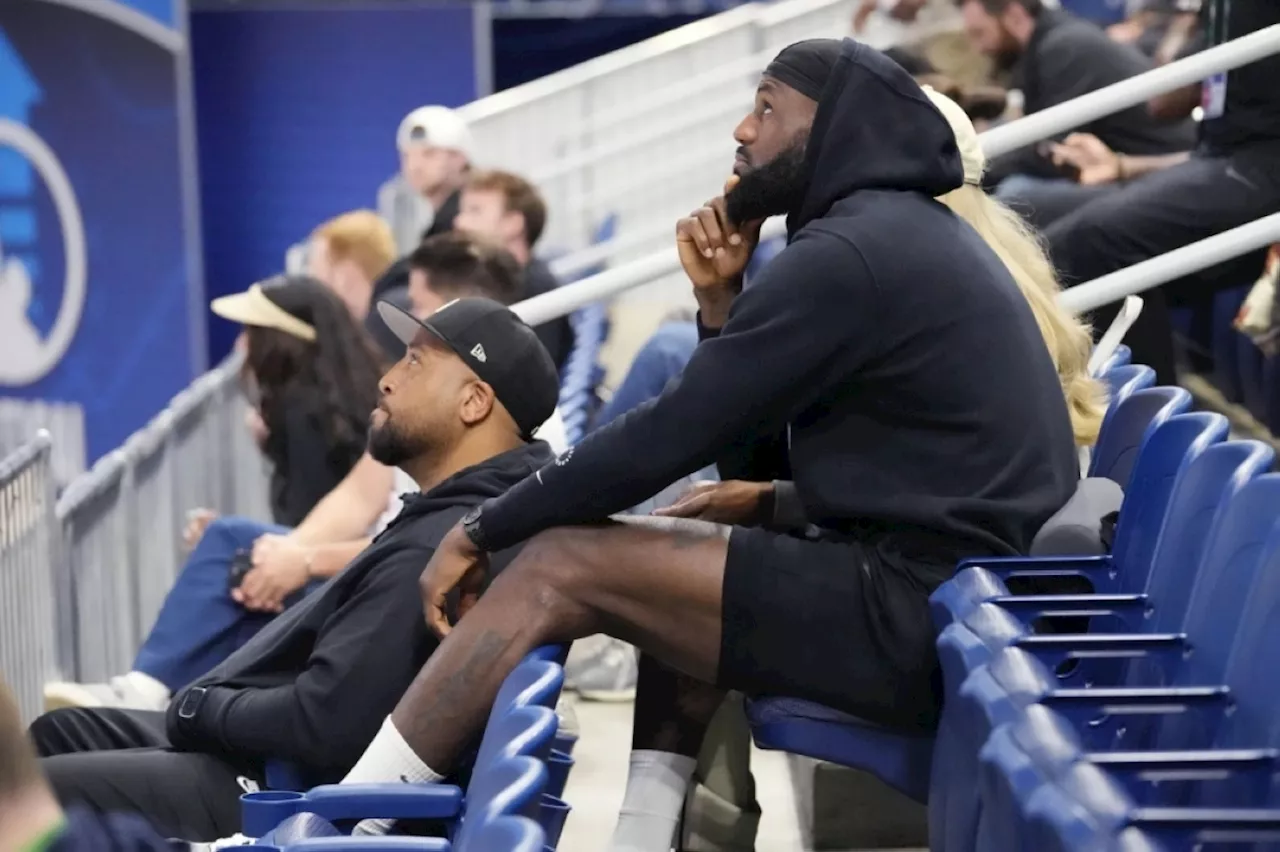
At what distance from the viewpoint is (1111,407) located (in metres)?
2.79

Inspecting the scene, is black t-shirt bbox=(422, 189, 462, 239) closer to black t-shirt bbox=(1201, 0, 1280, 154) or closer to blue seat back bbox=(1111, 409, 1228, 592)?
black t-shirt bbox=(1201, 0, 1280, 154)

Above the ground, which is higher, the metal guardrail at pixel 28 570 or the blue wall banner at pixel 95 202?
the blue wall banner at pixel 95 202

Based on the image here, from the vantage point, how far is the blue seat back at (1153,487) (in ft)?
7.22

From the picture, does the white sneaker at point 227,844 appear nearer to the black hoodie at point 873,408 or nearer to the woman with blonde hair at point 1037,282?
the black hoodie at point 873,408

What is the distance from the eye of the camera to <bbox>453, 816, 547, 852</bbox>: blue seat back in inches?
56.7

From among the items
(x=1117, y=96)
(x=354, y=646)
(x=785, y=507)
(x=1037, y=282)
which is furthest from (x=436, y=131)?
(x=354, y=646)

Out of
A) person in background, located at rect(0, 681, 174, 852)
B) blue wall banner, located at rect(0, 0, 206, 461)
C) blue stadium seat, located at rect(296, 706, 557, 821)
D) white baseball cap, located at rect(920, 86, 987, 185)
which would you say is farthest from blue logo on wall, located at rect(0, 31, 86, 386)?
person in background, located at rect(0, 681, 174, 852)

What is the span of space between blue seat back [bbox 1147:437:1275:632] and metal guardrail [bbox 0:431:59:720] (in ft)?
8.11

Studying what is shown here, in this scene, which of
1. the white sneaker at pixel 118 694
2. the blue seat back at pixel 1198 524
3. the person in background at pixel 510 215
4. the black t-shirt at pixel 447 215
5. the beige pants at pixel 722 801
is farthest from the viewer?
the black t-shirt at pixel 447 215

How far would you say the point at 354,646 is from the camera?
260cm

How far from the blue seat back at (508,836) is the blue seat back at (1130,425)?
1.15 metres

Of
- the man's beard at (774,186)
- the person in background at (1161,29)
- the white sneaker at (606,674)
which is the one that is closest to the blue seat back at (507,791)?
the man's beard at (774,186)

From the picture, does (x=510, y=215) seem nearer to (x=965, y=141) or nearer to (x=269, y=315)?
(x=269, y=315)

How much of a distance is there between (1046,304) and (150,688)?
1.77 meters
